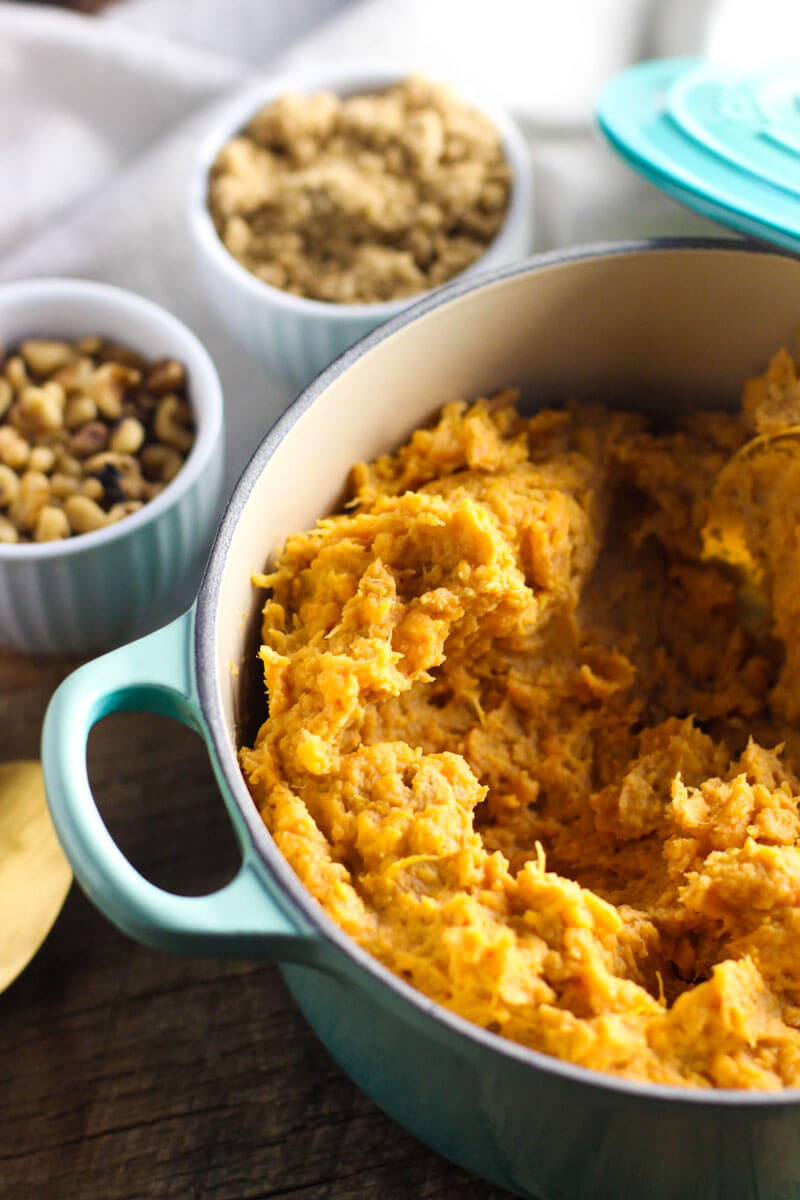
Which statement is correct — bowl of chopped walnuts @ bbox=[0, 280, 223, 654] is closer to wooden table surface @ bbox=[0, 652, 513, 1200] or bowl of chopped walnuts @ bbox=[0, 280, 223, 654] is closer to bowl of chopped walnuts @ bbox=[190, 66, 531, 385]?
bowl of chopped walnuts @ bbox=[190, 66, 531, 385]

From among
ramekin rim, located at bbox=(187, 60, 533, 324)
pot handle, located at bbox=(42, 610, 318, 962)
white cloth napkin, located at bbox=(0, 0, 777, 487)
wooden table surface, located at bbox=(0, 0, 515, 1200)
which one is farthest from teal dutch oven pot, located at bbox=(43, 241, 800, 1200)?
white cloth napkin, located at bbox=(0, 0, 777, 487)

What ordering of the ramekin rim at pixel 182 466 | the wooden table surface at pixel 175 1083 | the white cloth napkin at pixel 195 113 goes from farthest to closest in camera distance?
the white cloth napkin at pixel 195 113, the ramekin rim at pixel 182 466, the wooden table surface at pixel 175 1083

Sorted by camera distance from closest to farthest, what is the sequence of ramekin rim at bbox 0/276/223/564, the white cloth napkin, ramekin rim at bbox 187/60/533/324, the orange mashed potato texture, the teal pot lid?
the orange mashed potato texture, the teal pot lid, ramekin rim at bbox 0/276/223/564, ramekin rim at bbox 187/60/533/324, the white cloth napkin

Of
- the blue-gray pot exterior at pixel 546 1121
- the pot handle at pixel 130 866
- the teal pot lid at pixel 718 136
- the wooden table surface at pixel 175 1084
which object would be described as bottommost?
the wooden table surface at pixel 175 1084

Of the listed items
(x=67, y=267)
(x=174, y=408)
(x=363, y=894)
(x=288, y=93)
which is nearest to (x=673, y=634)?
(x=363, y=894)

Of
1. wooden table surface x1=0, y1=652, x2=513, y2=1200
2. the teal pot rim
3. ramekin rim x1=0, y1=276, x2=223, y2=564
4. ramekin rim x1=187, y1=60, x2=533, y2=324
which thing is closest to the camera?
the teal pot rim

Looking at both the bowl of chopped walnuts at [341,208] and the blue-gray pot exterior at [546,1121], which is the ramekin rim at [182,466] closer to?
the bowl of chopped walnuts at [341,208]

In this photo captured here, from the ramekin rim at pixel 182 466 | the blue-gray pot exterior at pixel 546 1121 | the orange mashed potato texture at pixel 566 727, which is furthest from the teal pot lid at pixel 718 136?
the blue-gray pot exterior at pixel 546 1121

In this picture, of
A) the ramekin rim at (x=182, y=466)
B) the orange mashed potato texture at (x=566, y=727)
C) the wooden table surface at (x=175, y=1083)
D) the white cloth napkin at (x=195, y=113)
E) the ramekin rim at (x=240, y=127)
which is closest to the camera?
the orange mashed potato texture at (x=566, y=727)
